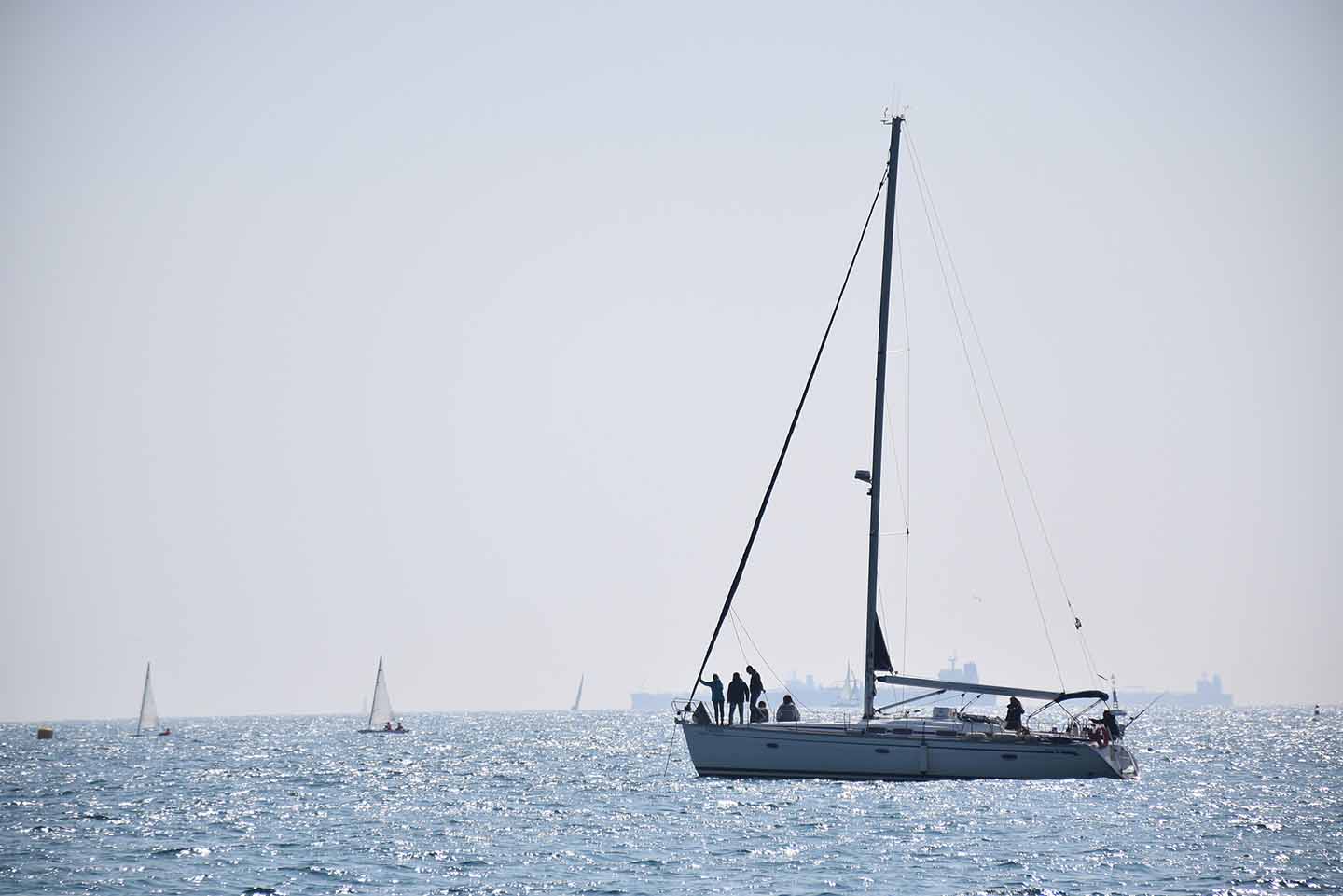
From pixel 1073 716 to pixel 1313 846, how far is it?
1216cm

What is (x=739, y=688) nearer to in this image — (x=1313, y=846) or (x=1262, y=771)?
(x=1313, y=846)

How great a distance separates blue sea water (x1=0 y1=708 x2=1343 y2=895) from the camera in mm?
29406

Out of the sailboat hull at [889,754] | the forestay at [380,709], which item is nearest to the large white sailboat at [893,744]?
the sailboat hull at [889,754]

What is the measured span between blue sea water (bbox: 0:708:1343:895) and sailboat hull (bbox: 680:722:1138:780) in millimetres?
739

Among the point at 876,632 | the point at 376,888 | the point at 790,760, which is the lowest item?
the point at 376,888

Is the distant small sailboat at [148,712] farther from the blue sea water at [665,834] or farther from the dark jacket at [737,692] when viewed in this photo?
the dark jacket at [737,692]

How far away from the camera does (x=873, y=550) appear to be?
45.6 m

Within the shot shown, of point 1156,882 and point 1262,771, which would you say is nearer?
point 1156,882

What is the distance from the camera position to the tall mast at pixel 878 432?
4522cm

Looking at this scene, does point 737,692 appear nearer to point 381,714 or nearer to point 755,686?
point 755,686

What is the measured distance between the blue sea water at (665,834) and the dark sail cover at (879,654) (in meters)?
3.56

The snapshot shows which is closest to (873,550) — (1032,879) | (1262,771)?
(1032,879)

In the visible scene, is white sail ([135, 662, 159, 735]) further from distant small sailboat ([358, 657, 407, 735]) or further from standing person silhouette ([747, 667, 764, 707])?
standing person silhouette ([747, 667, 764, 707])

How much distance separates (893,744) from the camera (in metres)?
42.9
